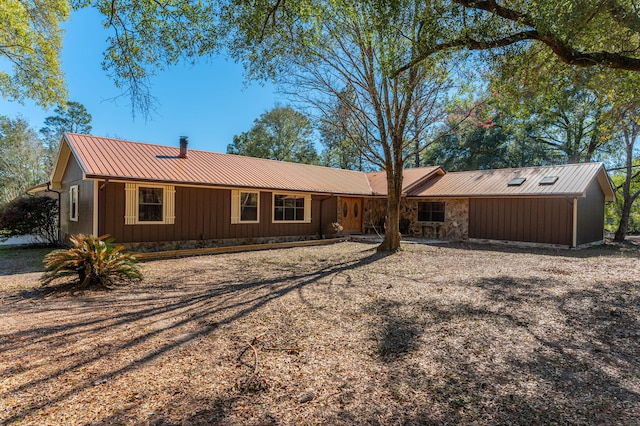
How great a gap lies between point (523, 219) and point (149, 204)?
13700 millimetres

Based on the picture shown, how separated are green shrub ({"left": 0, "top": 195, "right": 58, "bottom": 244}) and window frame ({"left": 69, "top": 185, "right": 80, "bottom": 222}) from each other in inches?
50.6

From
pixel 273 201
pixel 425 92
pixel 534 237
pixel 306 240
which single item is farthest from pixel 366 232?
pixel 425 92

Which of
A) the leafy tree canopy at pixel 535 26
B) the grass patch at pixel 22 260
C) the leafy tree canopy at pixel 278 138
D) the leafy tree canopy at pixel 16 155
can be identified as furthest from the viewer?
the leafy tree canopy at pixel 278 138

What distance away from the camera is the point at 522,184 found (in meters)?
14.1

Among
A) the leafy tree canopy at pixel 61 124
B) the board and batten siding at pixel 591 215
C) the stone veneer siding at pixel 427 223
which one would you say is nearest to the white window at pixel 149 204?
the stone veneer siding at pixel 427 223

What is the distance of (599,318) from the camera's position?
4.55m

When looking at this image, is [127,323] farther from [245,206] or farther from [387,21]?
[245,206]

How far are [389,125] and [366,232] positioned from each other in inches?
299

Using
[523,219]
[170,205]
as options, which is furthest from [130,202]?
[523,219]

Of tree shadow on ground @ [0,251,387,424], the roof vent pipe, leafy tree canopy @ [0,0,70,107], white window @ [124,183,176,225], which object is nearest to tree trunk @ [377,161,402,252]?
tree shadow on ground @ [0,251,387,424]

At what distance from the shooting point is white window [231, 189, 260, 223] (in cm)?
1231

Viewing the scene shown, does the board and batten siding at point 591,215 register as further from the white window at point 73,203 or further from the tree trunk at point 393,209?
the white window at point 73,203

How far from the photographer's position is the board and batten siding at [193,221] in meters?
9.82

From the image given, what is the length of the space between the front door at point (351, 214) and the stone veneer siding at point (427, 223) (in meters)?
0.43
